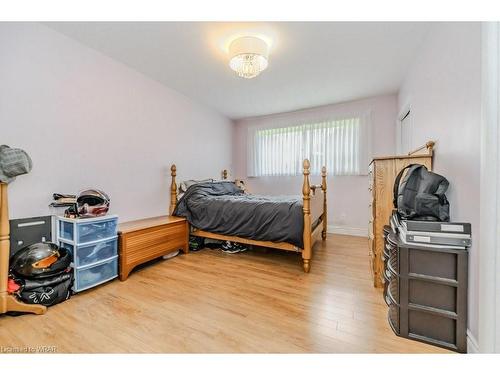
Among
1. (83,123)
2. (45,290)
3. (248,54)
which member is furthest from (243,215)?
(83,123)

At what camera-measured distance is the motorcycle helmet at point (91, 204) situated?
192 centimetres

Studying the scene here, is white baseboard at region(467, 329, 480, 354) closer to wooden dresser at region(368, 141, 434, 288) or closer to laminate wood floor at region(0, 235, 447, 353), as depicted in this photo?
laminate wood floor at region(0, 235, 447, 353)

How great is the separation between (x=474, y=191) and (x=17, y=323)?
9.50ft

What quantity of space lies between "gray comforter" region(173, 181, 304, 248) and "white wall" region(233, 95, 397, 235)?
1.52 meters

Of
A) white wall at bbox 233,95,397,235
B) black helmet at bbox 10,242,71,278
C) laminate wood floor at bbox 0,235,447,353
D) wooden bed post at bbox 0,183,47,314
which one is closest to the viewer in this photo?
laminate wood floor at bbox 0,235,447,353

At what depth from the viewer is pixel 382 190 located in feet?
6.11

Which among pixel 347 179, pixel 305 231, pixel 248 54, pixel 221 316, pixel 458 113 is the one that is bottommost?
pixel 221 316

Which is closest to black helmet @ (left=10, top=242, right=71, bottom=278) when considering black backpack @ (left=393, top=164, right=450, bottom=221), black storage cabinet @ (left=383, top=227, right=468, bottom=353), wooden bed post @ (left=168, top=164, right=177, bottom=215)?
wooden bed post @ (left=168, top=164, right=177, bottom=215)

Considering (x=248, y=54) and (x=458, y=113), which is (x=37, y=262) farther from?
(x=458, y=113)

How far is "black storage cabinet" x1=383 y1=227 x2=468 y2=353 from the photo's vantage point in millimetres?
1169

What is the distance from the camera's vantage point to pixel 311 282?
2.05 m

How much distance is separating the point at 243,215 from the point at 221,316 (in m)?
1.28

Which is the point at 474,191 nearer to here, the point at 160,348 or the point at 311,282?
the point at 311,282
